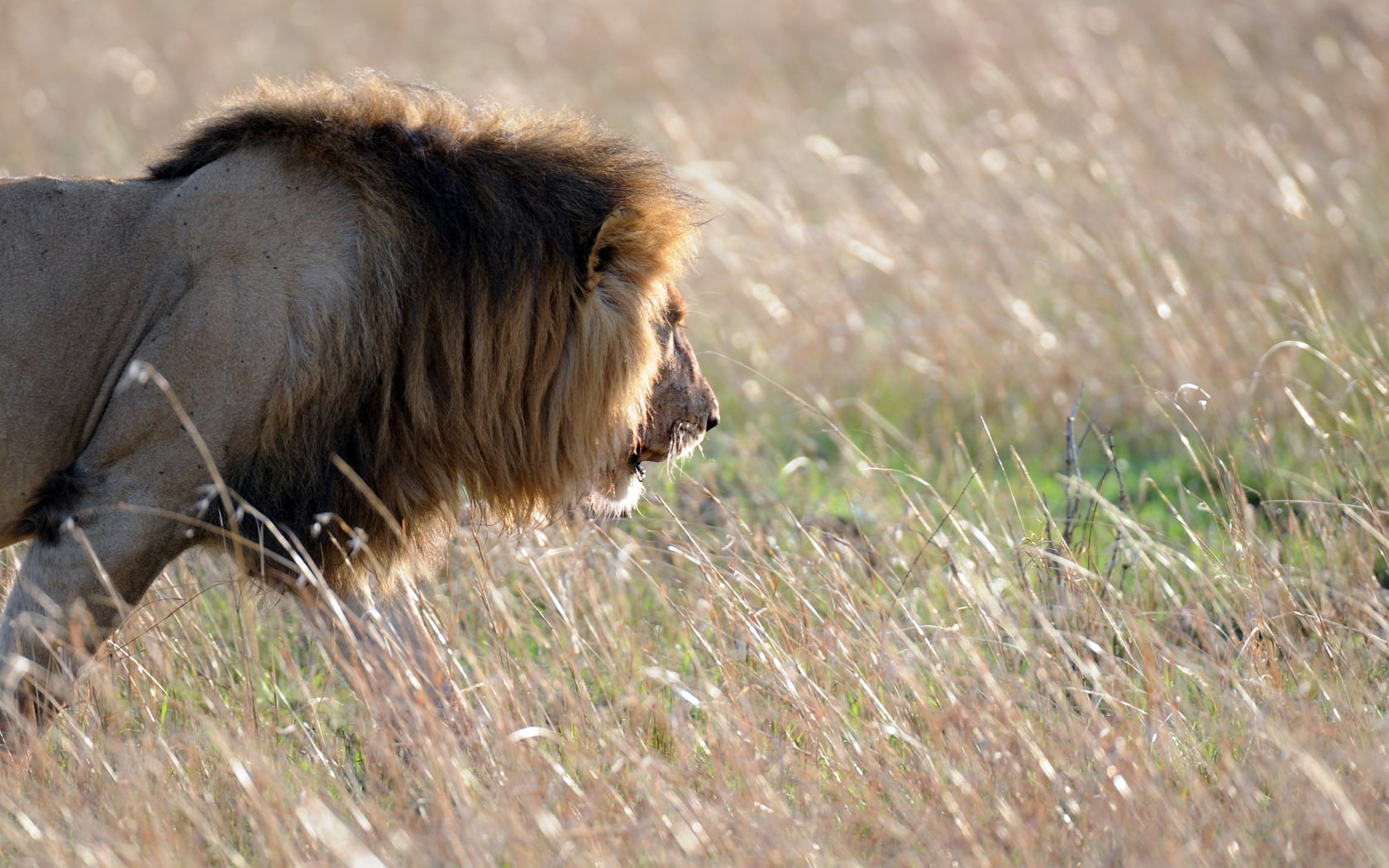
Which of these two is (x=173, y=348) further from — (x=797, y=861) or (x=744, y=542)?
(x=797, y=861)

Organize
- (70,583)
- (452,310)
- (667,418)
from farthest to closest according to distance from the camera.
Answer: (667,418), (452,310), (70,583)

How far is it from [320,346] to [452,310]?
0.29 m

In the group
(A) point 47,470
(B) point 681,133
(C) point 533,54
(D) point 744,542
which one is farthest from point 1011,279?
(C) point 533,54

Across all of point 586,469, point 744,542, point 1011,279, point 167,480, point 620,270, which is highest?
point 620,270

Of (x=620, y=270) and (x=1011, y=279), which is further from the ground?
(x=620, y=270)

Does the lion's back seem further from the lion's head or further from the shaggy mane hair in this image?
the lion's head

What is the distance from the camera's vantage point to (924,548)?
10.4 feet

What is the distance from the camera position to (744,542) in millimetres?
3033

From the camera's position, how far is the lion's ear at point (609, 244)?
2771 millimetres

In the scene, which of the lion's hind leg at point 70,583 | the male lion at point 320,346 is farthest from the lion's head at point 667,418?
the lion's hind leg at point 70,583

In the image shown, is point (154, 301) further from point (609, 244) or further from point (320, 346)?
point (609, 244)

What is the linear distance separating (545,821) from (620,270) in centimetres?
129

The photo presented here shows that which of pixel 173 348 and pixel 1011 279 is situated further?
pixel 1011 279

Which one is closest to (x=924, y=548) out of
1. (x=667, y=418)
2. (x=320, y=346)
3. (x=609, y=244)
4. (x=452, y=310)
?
(x=667, y=418)
